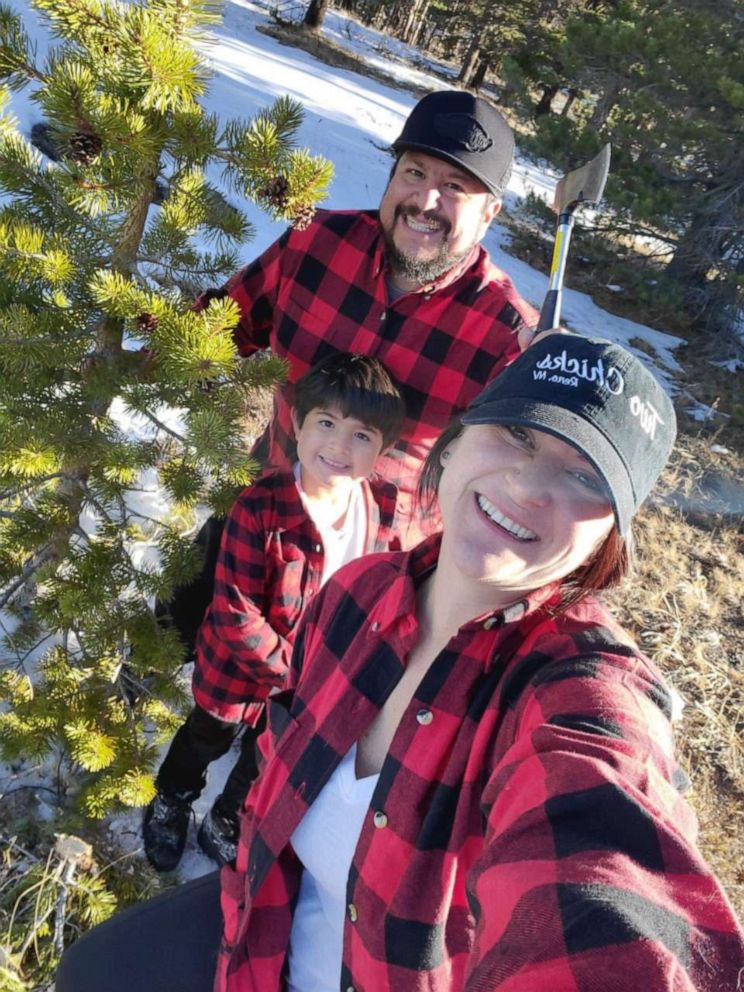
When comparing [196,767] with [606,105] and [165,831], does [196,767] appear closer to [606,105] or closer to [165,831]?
[165,831]

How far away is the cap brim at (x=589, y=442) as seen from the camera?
1060mm

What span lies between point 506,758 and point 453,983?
0.48m

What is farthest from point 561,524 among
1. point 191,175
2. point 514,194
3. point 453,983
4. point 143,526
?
point 514,194

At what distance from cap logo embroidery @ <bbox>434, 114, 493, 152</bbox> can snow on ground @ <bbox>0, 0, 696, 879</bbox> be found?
271 cm

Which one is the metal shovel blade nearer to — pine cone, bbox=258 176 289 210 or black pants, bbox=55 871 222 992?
pine cone, bbox=258 176 289 210

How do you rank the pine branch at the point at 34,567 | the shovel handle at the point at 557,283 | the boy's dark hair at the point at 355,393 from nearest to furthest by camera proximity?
the boy's dark hair at the point at 355,393 → the pine branch at the point at 34,567 → the shovel handle at the point at 557,283

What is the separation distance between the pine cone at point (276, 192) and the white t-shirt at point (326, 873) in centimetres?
111

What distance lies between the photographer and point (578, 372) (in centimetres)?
113

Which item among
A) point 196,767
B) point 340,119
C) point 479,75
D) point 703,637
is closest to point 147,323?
point 196,767

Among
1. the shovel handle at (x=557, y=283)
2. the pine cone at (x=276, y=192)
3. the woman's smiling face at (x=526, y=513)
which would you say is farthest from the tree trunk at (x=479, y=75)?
the woman's smiling face at (x=526, y=513)

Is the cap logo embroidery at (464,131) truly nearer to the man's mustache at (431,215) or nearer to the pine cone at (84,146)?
the man's mustache at (431,215)

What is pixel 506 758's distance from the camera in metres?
1.02

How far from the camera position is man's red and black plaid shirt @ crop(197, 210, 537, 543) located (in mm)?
2320

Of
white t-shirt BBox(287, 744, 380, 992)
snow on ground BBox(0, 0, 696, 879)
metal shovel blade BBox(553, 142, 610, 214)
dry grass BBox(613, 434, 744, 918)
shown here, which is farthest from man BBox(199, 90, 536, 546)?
snow on ground BBox(0, 0, 696, 879)
